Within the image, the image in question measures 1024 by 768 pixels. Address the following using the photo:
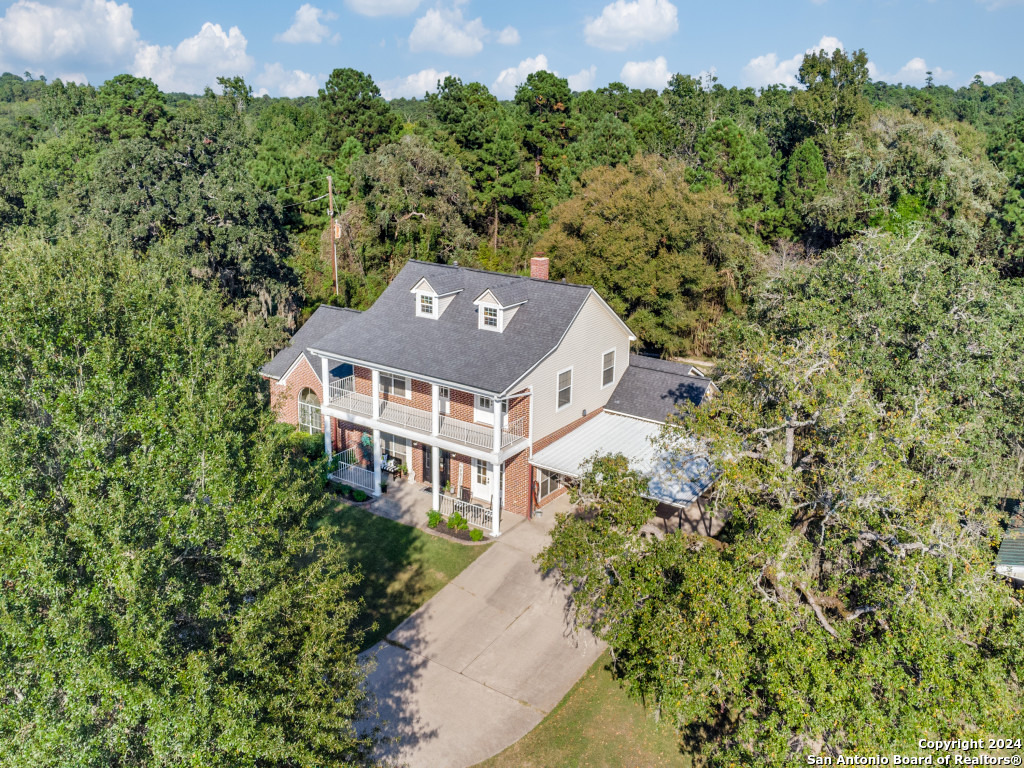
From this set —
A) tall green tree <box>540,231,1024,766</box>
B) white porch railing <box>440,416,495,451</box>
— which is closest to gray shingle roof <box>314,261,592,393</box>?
white porch railing <box>440,416,495,451</box>

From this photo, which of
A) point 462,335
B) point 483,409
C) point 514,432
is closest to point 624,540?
point 514,432

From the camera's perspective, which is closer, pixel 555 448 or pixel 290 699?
pixel 290 699

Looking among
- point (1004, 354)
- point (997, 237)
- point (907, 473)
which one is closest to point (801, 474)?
point (907, 473)

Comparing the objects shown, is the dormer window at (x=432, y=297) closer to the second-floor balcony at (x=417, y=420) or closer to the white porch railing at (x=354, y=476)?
the second-floor balcony at (x=417, y=420)

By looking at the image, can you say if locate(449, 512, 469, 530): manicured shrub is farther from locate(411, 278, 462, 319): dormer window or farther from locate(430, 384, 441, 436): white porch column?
locate(411, 278, 462, 319): dormer window

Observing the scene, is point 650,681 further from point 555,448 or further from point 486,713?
point 555,448

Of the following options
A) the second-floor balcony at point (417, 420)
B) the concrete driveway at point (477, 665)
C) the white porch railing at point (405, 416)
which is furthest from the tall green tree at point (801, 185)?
the concrete driveway at point (477, 665)
